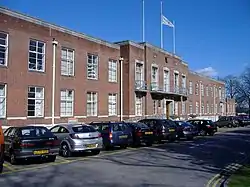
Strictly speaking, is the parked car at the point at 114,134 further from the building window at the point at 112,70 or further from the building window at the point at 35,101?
the building window at the point at 112,70

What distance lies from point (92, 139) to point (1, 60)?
35.0 feet

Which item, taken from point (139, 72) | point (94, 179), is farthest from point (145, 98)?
point (94, 179)

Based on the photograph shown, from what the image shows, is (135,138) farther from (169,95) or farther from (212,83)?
(212,83)

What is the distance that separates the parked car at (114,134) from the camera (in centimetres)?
1870

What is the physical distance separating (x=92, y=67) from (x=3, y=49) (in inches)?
397

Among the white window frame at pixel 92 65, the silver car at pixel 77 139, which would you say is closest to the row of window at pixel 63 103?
the white window frame at pixel 92 65

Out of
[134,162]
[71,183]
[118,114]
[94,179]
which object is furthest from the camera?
[118,114]

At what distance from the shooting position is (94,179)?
1030 centimetres

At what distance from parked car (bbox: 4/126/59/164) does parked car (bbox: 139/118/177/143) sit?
9846 mm

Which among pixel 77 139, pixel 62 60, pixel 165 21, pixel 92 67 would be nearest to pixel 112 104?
pixel 92 67

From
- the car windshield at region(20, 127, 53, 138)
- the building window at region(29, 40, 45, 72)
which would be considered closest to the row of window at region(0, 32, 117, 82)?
the building window at region(29, 40, 45, 72)

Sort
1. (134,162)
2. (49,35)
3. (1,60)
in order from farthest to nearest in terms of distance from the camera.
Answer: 1. (49,35)
2. (1,60)
3. (134,162)

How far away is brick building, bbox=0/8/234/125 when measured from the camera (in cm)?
2356

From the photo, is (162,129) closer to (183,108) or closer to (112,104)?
(112,104)
